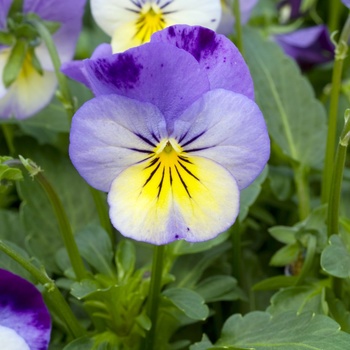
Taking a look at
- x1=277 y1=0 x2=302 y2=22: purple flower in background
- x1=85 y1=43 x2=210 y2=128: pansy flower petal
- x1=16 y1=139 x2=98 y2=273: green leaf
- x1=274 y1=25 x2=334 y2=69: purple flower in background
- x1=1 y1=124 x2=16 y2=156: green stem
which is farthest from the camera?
x1=277 y1=0 x2=302 y2=22: purple flower in background

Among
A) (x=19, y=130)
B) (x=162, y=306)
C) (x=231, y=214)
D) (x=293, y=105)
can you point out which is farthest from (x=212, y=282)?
(x=19, y=130)

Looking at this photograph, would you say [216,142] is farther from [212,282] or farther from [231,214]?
[212,282]

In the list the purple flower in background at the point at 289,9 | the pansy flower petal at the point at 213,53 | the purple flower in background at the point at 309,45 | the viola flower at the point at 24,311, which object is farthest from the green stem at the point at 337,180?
the purple flower in background at the point at 289,9

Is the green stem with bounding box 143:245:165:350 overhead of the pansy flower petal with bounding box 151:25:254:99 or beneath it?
beneath

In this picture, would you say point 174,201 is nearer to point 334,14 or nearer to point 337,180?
point 337,180

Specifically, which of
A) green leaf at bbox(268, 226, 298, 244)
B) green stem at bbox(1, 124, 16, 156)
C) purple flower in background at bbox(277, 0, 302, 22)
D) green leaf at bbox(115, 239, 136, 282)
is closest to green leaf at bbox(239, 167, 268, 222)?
green leaf at bbox(268, 226, 298, 244)

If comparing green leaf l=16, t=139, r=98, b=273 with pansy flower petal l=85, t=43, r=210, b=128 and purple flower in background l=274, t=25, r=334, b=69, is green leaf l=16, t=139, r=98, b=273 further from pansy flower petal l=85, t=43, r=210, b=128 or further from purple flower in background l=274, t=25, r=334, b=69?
purple flower in background l=274, t=25, r=334, b=69

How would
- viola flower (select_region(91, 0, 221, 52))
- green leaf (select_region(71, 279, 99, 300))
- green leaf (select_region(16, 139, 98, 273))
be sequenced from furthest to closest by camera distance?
green leaf (select_region(16, 139, 98, 273)) < viola flower (select_region(91, 0, 221, 52)) < green leaf (select_region(71, 279, 99, 300))
